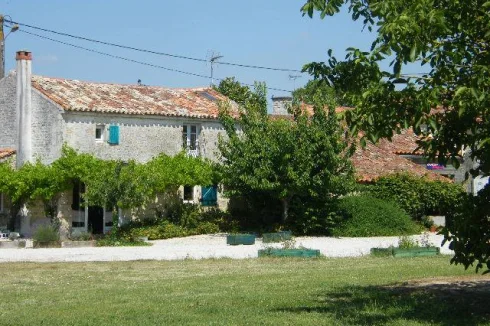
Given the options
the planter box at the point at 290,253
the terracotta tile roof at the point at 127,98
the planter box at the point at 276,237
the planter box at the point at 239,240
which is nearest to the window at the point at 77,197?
the terracotta tile roof at the point at 127,98

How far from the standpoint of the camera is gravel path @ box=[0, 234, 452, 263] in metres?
27.2

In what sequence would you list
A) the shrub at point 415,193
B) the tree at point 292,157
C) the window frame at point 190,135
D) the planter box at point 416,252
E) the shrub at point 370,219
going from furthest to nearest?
the window frame at point 190,135 → the shrub at point 415,193 → the shrub at point 370,219 → the tree at point 292,157 → the planter box at point 416,252

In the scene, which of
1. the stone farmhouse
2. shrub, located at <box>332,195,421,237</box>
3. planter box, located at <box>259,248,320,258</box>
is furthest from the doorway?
planter box, located at <box>259,248,320,258</box>

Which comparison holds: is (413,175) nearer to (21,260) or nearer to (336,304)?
(21,260)

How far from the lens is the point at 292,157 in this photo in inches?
1406

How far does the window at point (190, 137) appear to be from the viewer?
40.8 m

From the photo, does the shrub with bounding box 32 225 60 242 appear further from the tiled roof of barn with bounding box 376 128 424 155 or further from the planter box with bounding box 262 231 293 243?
the tiled roof of barn with bounding box 376 128 424 155

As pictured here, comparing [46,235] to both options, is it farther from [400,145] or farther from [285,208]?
[400,145]

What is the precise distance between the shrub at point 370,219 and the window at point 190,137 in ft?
25.5

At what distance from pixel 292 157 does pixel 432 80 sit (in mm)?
24876

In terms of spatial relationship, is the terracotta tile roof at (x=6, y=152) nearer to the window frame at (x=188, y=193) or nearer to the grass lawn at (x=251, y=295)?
the window frame at (x=188, y=193)

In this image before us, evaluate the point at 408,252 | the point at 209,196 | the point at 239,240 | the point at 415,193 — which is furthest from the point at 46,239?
the point at 415,193

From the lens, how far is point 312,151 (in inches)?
1407

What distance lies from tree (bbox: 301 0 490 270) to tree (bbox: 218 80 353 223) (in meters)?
23.2
